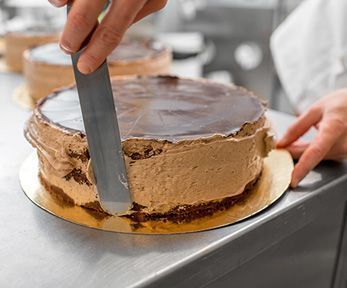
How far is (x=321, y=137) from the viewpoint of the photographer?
3.37ft

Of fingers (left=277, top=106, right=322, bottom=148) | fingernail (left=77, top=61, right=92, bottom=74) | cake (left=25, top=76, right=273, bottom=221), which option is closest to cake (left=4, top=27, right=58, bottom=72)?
cake (left=25, top=76, right=273, bottom=221)

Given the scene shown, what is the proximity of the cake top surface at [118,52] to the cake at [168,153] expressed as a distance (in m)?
0.57

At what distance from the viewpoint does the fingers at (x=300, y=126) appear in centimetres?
112

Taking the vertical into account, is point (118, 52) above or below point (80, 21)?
below

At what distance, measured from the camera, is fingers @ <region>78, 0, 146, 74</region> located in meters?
0.67

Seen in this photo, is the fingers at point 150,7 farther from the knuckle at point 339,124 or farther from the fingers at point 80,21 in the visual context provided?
the knuckle at point 339,124

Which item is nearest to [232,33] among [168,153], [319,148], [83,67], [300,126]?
[300,126]

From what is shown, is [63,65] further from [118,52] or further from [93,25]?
[93,25]


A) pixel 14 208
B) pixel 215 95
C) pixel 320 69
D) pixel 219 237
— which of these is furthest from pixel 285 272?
pixel 320 69

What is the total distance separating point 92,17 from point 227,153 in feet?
1.17

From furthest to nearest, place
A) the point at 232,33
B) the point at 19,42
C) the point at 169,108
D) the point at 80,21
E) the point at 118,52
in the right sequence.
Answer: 1. the point at 232,33
2. the point at 19,42
3. the point at 118,52
4. the point at 169,108
5. the point at 80,21

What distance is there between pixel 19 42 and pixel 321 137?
126 centimetres

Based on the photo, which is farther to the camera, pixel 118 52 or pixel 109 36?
pixel 118 52

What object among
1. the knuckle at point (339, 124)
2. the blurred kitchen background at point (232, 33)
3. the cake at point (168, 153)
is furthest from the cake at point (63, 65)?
the blurred kitchen background at point (232, 33)
